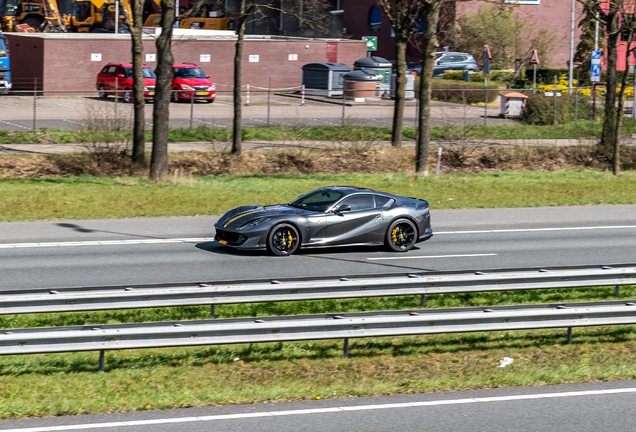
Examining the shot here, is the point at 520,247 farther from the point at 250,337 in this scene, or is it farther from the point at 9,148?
the point at 9,148

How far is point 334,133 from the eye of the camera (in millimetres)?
32656

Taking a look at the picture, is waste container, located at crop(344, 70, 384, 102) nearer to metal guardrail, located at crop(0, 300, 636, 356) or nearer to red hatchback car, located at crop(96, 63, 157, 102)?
red hatchback car, located at crop(96, 63, 157, 102)

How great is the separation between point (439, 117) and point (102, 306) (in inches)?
1266

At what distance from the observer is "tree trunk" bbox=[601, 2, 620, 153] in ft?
89.2

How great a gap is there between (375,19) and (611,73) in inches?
1659

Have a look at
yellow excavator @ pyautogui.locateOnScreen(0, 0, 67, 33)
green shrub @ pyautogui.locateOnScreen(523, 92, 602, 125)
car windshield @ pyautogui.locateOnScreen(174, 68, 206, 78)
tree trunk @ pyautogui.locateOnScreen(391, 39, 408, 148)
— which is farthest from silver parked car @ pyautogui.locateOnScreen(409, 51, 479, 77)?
tree trunk @ pyautogui.locateOnScreen(391, 39, 408, 148)

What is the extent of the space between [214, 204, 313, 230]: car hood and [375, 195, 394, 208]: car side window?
4.67 ft

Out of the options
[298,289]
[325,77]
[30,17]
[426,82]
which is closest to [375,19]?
[325,77]

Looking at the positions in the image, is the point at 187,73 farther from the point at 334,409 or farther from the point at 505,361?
the point at 334,409

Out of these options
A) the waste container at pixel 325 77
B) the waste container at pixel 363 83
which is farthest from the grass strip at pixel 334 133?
the waste container at pixel 325 77

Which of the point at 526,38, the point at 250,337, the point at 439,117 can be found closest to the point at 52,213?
the point at 250,337

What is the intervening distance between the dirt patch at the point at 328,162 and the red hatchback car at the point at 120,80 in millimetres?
14166

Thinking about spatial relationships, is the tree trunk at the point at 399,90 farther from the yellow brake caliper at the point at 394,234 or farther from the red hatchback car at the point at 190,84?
the yellow brake caliper at the point at 394,234

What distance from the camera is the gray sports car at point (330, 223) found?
1459 cm
